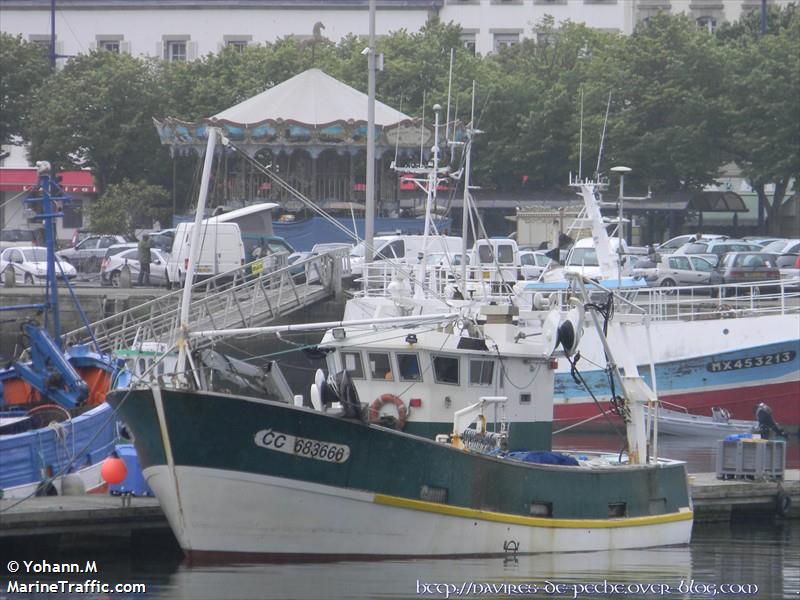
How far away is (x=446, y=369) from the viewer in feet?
64.4

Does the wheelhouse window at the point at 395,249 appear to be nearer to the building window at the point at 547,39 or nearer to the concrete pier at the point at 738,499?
the concrete pier at the point at 738,499

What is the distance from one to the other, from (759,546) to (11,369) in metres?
11.1

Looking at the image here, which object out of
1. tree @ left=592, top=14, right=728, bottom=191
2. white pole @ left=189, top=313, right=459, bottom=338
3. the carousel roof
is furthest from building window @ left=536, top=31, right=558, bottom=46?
white pole @ left=189, top=313, right=459, bottom=338

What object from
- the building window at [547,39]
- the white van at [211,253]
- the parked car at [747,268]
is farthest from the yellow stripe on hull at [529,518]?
the building window at [547,39]

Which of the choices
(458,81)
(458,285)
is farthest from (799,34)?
(458,285)

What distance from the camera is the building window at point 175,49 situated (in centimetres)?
7625

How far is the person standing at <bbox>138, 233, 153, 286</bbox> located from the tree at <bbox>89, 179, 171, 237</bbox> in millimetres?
14789

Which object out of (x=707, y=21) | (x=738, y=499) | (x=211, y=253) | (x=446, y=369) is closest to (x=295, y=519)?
(x=446, y=369)

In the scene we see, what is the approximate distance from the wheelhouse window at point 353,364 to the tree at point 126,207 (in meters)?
36.5

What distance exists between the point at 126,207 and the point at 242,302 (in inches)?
1016

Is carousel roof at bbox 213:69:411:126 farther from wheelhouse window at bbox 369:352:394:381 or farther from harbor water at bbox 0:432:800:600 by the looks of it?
harbor water at bbox 0:432:800:600

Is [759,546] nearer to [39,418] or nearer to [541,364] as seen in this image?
[541,364]

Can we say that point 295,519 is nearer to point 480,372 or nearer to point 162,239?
point 480,372

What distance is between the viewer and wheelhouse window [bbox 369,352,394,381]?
64.3 ft
